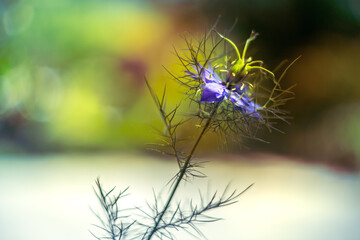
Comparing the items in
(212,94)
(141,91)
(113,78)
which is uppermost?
(113,78)

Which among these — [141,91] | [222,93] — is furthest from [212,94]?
[141,91]

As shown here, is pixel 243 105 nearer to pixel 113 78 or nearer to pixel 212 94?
pixel 212 94

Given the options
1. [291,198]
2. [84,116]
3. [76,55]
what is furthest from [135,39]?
[291,198]

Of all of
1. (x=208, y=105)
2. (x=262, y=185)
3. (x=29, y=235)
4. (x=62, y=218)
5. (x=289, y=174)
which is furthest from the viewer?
(x=289, y=174)

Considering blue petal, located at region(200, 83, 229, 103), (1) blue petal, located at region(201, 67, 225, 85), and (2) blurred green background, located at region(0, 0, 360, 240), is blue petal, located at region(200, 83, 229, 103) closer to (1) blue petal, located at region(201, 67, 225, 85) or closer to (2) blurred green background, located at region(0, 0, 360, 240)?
(1) blue petal, located at region(201, 67, 225, 85)

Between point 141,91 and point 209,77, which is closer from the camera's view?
point 209,77

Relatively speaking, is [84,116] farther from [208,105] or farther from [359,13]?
[208,105]
